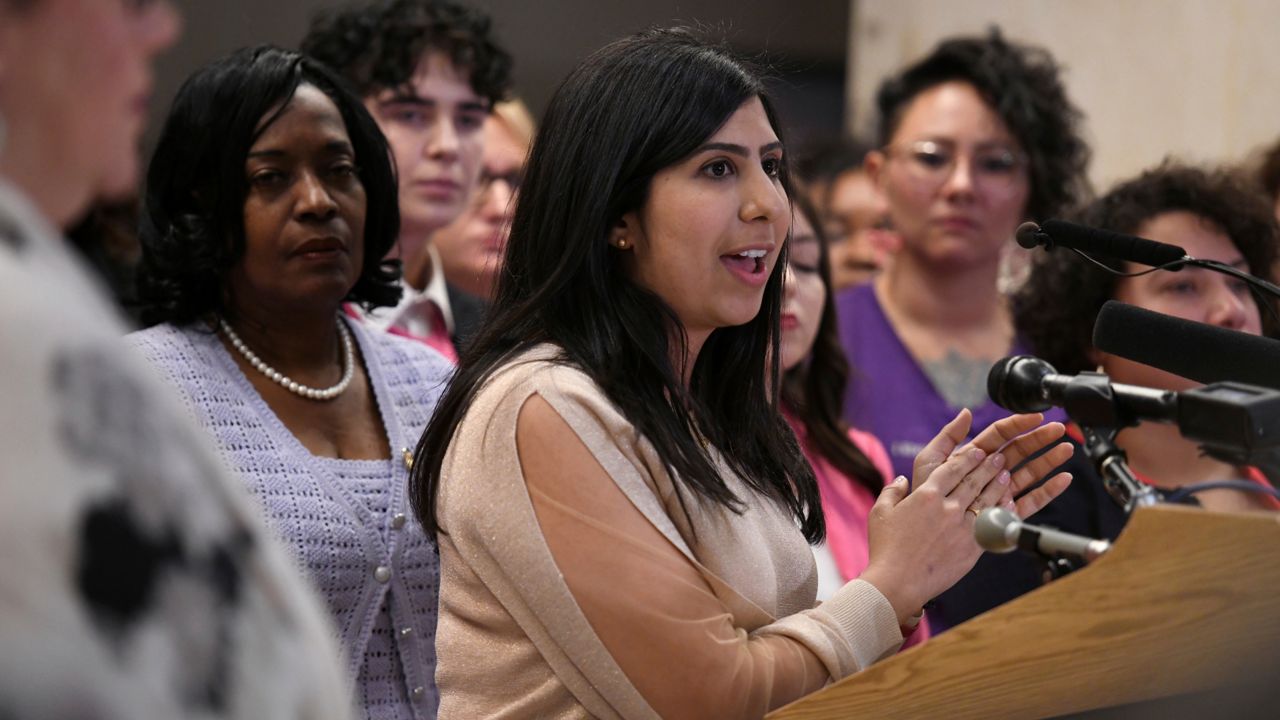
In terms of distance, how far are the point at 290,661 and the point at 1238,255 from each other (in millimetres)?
2337

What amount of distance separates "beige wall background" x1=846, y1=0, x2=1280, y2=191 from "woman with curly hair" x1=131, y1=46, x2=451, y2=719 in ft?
9.47

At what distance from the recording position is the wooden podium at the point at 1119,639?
1.17m

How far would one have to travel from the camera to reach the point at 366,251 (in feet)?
→ 8.19

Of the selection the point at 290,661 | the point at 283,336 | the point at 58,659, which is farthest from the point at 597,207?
the point at 58,659

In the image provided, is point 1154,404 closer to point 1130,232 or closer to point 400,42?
point 1130,232

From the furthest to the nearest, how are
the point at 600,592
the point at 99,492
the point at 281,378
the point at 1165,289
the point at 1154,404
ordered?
the point at 1165,289 → the point at 281,378 → the point at 600,592 → the point at 1154,404 → the point at 99,492

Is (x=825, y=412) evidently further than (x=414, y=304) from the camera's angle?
No

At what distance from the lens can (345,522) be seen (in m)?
2.17

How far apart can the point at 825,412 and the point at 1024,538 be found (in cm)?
166

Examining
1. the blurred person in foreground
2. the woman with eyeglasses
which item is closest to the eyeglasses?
the woman with eyeglasses

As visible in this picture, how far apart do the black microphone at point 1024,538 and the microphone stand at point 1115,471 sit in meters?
0.05

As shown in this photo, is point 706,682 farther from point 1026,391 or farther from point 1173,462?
point 1173,462

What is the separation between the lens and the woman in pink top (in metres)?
2.73

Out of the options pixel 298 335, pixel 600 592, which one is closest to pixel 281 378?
pixel 298 335
